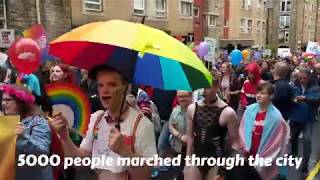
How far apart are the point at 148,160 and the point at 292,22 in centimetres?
6329

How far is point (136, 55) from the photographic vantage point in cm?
317

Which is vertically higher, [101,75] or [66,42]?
[66,42]

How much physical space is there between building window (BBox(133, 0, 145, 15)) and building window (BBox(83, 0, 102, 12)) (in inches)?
106

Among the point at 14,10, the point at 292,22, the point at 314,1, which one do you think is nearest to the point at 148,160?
the point at 14,10

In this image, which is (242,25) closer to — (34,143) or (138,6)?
(138,6)

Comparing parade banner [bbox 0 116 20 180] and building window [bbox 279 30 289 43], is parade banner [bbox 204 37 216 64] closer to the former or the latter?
parade banner [bbox 0 116 20 180]

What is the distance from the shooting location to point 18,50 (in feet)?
16.1

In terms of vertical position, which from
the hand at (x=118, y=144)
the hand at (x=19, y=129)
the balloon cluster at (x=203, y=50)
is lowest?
the hand at (x=118, y=144)

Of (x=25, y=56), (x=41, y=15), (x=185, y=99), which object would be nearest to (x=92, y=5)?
(x=41, y=15)

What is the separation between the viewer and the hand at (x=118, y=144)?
260cm

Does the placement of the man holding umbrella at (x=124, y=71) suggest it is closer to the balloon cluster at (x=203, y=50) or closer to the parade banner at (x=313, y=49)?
the balloon cluster at (x=203, y=50)

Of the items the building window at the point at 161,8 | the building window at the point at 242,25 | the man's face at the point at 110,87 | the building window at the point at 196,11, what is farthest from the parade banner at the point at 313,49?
the building window at the point at 242,25

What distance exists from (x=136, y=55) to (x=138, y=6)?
23224 millimetres

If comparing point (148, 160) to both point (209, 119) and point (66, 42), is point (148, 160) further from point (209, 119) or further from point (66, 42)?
point (209, 119)
